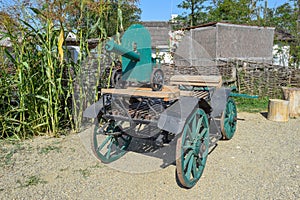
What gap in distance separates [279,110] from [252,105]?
1369 millimetres

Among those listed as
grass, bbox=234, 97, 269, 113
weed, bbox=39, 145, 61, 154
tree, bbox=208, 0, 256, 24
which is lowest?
weed, bbox=39, 145, 61, 154

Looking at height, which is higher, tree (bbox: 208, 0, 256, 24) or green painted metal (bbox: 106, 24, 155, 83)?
tree (bbox: 208, 0, 256, 24)

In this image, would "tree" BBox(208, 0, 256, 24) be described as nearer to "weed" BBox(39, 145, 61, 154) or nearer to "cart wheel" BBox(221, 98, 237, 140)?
"cart wheel" BBox(221, 98, 237, 140)

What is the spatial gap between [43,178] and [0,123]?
5.34 feet

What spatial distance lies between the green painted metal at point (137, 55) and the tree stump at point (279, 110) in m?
3.46

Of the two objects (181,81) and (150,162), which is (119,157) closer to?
(150,162)

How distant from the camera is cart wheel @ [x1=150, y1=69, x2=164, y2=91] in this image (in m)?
2.48

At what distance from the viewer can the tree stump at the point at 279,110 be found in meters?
5.03

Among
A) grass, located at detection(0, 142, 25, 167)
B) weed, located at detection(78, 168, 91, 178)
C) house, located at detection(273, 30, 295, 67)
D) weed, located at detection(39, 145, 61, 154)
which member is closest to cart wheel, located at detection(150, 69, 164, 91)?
weed, located at detection(78, 168, 91, 178)

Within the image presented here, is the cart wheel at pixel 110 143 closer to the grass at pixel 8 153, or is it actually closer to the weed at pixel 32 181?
the weed at pixel 32 181

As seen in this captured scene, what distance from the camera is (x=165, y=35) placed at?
1780 cm

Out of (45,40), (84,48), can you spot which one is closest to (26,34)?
(45,40)

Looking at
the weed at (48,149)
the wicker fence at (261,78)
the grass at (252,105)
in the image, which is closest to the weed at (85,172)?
the weed at (48,149)

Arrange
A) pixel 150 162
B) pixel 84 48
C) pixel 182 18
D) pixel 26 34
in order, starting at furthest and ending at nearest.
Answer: pixel 182 18, pixel 84 48, pixel 26 34, pixel 150 162
